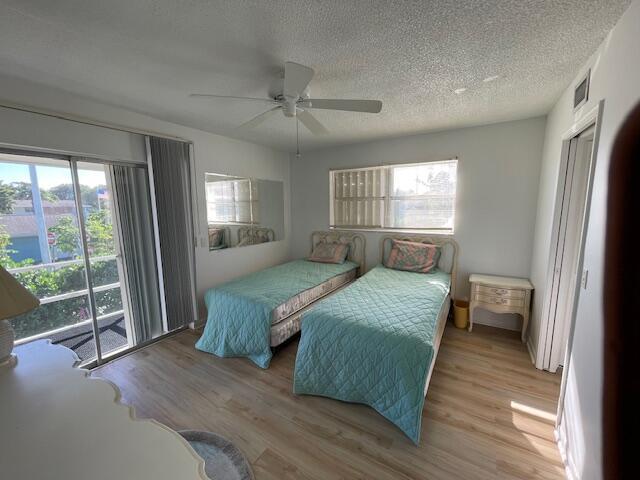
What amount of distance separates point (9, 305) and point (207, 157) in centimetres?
239

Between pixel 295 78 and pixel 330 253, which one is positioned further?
pixel 330 253

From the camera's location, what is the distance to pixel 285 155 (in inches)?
175

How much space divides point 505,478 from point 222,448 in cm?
161

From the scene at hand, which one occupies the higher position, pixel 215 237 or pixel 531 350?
pixel 215 237

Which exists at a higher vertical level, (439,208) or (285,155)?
(285,155)

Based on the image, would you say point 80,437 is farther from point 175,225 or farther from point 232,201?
point 232,201

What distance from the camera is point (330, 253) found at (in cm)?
398

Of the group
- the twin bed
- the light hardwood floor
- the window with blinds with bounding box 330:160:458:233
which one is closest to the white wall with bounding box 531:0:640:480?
the light hardwood floor

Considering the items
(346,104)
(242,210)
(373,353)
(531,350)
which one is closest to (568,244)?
(531,350)

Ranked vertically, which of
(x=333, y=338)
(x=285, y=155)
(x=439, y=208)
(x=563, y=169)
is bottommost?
(x=333, y=338)

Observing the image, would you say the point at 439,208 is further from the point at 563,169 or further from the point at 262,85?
the point at 262,85

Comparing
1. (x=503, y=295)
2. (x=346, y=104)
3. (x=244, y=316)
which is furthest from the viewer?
(x=503, y=295)

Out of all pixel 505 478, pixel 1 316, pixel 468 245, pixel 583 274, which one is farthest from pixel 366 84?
pixel 505 478

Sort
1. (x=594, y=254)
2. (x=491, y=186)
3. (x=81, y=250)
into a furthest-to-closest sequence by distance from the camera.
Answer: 1. (x=491, y=186)
2. (x=81, y=250)
3. (x=594, y=254)
